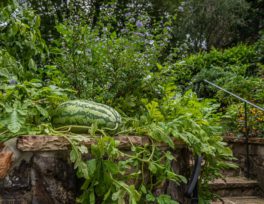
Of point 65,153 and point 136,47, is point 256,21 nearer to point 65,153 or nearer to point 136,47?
point 136,47

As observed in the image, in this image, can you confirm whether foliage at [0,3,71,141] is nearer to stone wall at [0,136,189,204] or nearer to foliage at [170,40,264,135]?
stone wall at [0,136,189,204]

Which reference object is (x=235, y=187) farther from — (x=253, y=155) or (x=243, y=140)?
(x=243, y=140)

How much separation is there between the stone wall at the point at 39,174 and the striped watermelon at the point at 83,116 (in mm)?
206

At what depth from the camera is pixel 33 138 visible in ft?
3.95

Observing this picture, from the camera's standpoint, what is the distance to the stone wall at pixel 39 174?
1199mm

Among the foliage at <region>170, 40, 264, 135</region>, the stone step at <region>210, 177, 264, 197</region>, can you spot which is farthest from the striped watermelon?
the foliage at <region>170, 40, 264, 135</region>

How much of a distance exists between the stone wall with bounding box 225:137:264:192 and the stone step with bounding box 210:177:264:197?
94 mm

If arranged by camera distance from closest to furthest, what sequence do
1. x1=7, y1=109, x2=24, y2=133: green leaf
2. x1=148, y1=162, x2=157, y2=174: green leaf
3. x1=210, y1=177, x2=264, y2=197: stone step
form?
x1=7, y1=109, x2=24, y2=133: green leaf
x1=148, y1=162, x2=157, y2=174: green leaf
x1=210, y1=177, x2=264, y2=197: stone step

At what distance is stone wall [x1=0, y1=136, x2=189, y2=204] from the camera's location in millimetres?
1199

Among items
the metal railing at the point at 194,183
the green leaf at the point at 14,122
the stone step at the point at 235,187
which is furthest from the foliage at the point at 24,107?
the stone step at the point at 235,187

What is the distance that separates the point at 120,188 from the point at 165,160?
342 mm

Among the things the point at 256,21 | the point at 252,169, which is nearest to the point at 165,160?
the point at 252,169

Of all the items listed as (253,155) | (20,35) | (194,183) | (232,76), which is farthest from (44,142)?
(232,76)

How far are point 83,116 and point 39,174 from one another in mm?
346
